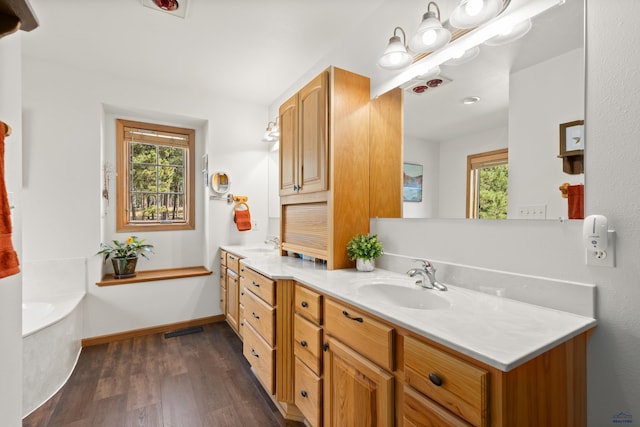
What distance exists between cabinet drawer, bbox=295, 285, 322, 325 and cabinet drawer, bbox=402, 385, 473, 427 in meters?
0.57

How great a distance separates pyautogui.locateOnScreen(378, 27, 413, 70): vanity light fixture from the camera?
60.8 inches

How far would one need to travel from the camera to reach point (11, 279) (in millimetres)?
1149

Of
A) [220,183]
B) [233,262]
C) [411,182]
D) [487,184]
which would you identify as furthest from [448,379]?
[220,183]

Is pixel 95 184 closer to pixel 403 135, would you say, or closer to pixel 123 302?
pixel 123 302

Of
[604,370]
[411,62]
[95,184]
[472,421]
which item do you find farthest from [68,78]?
[604,370]

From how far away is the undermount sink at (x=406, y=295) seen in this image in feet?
4.33

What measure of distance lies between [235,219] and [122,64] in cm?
180

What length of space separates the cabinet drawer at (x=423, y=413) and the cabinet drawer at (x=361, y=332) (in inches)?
4.7

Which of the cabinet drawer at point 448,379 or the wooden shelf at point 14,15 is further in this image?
the wooden shelf at point 14,15

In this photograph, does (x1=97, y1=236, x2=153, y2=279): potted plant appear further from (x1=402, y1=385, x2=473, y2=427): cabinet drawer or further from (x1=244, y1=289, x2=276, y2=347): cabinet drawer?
(x1=402, y1=385, x2=473, y2=427): cabinet drawer

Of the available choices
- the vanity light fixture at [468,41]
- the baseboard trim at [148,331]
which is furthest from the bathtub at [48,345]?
the vanity light fixture at [468,41]

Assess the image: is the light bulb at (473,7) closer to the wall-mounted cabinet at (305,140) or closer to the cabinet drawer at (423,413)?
the wall-mounted cabinet at (305,140)

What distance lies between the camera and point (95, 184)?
277 cm

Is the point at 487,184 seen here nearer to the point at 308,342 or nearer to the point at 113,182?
the point at 308,342
